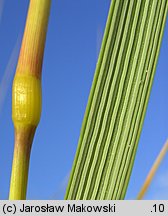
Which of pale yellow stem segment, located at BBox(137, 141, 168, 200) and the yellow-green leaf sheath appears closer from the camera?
the yellow-green leaf sheath

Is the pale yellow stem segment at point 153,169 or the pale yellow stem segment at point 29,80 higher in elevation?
the pale yellow stem segment at point 29,80

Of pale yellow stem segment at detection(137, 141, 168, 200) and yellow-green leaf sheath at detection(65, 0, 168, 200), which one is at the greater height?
yellow-green leaf sheath at detection(65, 0, 168, 200)

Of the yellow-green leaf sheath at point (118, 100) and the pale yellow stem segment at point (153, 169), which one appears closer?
the yellow-green leaf sheath at point (118, 100)

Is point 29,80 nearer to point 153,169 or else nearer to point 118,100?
point 118,100

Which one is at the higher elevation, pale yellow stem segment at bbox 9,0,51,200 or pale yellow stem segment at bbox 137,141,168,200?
pale yellow stem segment at bbox 9,0,51,200

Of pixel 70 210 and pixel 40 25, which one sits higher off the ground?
pixel 40 25

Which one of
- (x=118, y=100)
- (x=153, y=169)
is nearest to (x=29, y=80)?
(x=118, y=100)

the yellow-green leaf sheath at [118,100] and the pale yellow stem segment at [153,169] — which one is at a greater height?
the yellow-green leaf sheath at [118,100]

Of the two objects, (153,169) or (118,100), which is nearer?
(118,100)
